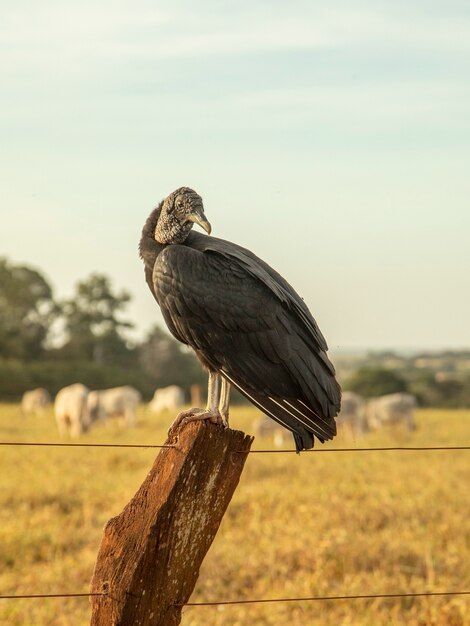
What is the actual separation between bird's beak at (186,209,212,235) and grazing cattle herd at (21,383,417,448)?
17.4 metres

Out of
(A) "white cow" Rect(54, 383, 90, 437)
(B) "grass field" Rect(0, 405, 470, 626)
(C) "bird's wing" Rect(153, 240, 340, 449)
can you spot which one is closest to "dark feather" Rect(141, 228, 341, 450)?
(C) "bird's wing" Rect(153, 240, 340, 449)

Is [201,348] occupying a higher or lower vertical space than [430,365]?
lower

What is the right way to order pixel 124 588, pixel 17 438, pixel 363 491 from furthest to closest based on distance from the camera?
pixel 17 438 → pixel 363 491 → pixel 124 588

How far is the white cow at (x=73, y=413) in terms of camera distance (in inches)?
915

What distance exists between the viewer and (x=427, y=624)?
21.0 feet

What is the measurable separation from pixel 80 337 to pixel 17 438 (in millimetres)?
18603

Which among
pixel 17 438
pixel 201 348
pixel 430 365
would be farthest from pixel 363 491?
pixel 430 365

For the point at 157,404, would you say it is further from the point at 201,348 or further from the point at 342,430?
the point at 201,348

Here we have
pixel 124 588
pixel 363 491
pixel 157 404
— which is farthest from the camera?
pixel 157 404

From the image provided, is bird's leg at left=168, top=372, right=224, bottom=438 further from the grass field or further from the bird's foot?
the grass field

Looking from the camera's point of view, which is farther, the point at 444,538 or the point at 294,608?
the point at 444,538

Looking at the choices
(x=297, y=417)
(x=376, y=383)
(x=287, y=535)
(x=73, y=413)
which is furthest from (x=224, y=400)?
(x=376, y=383)

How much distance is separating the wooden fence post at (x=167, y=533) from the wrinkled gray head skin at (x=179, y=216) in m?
1.03

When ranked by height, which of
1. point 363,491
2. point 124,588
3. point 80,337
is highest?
point 80,337
